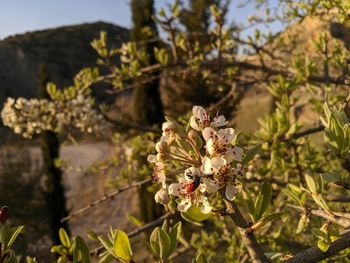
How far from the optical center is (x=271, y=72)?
11.0 ft

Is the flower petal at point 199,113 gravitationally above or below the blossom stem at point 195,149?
above

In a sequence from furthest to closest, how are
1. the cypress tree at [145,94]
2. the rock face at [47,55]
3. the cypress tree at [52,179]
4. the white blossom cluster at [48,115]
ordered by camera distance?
the rock face at [47,55] < the cypress tree at [145,94] < the cypress tree at [52,179] < the white blossom cluster at [48,115]

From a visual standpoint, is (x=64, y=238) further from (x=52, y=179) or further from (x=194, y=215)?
(x=52, y=179)

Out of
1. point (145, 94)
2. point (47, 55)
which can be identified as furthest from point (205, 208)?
point (47, 55)

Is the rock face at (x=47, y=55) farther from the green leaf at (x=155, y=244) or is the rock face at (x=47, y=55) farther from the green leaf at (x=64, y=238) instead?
the green leaf at (x=155, y=244)

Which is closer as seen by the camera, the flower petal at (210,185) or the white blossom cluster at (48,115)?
the flower petal at (210,185)

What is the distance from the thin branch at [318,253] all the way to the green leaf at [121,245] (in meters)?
0.37

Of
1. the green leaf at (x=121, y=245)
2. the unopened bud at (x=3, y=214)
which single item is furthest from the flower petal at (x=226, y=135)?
the unopened bud at (x=3, y=214)

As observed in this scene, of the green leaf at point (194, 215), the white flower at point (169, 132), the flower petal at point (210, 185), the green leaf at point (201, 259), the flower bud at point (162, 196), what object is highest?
the white flower at point (169, 132)

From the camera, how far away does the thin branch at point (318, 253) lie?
0.92 metres

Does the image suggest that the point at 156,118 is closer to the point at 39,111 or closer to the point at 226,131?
the point at 39,111

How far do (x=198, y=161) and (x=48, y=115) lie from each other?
2755 millimetres

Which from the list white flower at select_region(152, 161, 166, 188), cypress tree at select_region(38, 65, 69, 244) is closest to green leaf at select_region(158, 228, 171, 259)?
white flower at select_region(152, 161, 166, 188)

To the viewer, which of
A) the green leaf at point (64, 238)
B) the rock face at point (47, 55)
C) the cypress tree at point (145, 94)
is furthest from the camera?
the rock face at point (47, 55)
